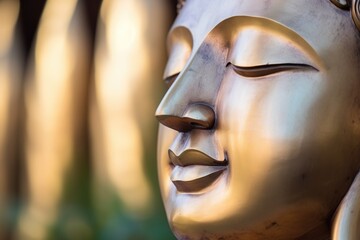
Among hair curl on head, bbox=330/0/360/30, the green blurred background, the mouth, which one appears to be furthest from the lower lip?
the green blurred background

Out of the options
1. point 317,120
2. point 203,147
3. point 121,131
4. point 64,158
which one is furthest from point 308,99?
point 64,158

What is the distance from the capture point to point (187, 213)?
0.81 meters

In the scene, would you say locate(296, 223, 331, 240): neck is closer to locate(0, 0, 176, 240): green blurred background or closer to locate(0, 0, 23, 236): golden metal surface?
locate(0, 0, 176, 240): green blurred background

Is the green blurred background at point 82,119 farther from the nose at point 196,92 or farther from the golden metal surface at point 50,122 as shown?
the nose at point 196,92

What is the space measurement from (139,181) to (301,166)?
→ 2.21 ft

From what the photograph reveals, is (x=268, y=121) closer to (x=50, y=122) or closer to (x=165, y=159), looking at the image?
(x=165, y=159)

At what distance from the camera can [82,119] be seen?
1.49 meters

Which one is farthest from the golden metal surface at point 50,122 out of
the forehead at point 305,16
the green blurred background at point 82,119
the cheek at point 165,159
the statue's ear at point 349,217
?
the statue's ear at point 349,217

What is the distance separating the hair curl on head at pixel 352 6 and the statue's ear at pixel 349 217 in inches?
6.8

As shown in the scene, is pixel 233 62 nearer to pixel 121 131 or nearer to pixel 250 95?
pixel 250 95

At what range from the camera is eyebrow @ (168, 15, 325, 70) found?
2.56 feet

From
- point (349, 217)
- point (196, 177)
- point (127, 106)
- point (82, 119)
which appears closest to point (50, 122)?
point (82, 119)

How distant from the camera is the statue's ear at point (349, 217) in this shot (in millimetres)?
761

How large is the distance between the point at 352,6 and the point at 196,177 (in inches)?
10.1
